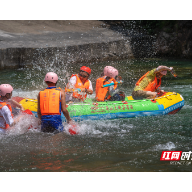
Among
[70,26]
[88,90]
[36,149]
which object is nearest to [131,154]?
[36,149]

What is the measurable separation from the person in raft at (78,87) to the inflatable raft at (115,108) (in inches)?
8.7

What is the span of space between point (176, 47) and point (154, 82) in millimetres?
10273

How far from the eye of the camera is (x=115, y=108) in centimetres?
679

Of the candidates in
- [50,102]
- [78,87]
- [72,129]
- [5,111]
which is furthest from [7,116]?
[78,87]

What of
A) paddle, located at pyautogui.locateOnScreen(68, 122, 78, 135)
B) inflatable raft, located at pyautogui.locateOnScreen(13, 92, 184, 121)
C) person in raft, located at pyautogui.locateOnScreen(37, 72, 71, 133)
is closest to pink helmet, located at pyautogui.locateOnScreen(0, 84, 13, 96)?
person in raft, located at pyautogui.locateOnScreen(37, 72, 71, 133)

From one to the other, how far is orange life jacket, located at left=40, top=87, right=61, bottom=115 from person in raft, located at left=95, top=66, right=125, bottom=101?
169 centimetres

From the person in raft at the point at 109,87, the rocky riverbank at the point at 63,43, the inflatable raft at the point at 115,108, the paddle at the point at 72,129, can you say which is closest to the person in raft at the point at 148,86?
the inflatable raft at the point at 115,108

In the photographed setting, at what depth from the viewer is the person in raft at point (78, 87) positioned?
6.87 meters

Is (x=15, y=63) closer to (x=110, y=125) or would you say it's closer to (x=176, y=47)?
(x=110, y=125)

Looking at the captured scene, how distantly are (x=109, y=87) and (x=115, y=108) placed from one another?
0.51m

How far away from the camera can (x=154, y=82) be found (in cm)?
725

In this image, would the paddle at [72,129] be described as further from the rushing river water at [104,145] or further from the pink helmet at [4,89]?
the pink helmet at [4,89]

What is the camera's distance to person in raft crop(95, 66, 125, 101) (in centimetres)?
680

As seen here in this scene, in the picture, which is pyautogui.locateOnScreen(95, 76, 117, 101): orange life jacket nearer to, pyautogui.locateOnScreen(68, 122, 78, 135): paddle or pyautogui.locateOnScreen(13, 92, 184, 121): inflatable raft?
pyautogui.locateOnScreen(13, 92, 184, 121): inflatable raft
